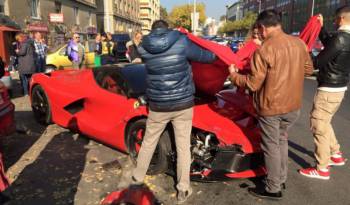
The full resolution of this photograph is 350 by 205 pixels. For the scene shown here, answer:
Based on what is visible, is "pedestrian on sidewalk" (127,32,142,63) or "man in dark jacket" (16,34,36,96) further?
"man in dark jacket" (16,34,36,96)

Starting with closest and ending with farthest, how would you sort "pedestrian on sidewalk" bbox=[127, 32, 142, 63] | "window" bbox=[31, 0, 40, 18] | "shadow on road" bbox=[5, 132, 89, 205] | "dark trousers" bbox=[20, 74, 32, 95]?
"shadow on road" bbox=[5, 132, 89, 205] → "pedestrian on sidewalk" bbox=[127, 32, 142, 63] → "dark trousers" bbox=[20, 74, 32, 95] → "window" bbox=[31, 0, 40, 18]

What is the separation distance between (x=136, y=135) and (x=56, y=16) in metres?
18.8

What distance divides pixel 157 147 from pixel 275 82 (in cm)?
155

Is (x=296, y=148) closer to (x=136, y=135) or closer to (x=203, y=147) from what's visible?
(x=203, y=147)

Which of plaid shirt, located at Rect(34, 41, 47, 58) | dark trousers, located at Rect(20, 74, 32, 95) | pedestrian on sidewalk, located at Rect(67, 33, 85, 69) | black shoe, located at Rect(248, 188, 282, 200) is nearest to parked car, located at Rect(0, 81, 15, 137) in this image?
black shoe, located at Rect(248, 188, 282, 200)

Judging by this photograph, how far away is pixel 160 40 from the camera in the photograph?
314 centimetres

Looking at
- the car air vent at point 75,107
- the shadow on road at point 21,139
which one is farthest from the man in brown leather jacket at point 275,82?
the shadow on road at point 21,139

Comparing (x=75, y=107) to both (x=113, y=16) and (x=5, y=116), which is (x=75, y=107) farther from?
(x=113, y=16)

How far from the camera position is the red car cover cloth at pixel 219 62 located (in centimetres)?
368

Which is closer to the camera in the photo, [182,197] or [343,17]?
[182,197]

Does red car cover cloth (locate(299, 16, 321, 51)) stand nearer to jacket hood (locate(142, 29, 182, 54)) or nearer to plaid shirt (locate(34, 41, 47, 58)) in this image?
jacket hood (locate(142, 29, 182, 54))

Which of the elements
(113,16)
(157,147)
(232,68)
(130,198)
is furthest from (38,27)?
(113,16)

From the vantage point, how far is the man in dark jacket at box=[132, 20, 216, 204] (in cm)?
321

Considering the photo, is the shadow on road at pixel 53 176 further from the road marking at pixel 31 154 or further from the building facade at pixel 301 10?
the building facade at pixel 301 10
